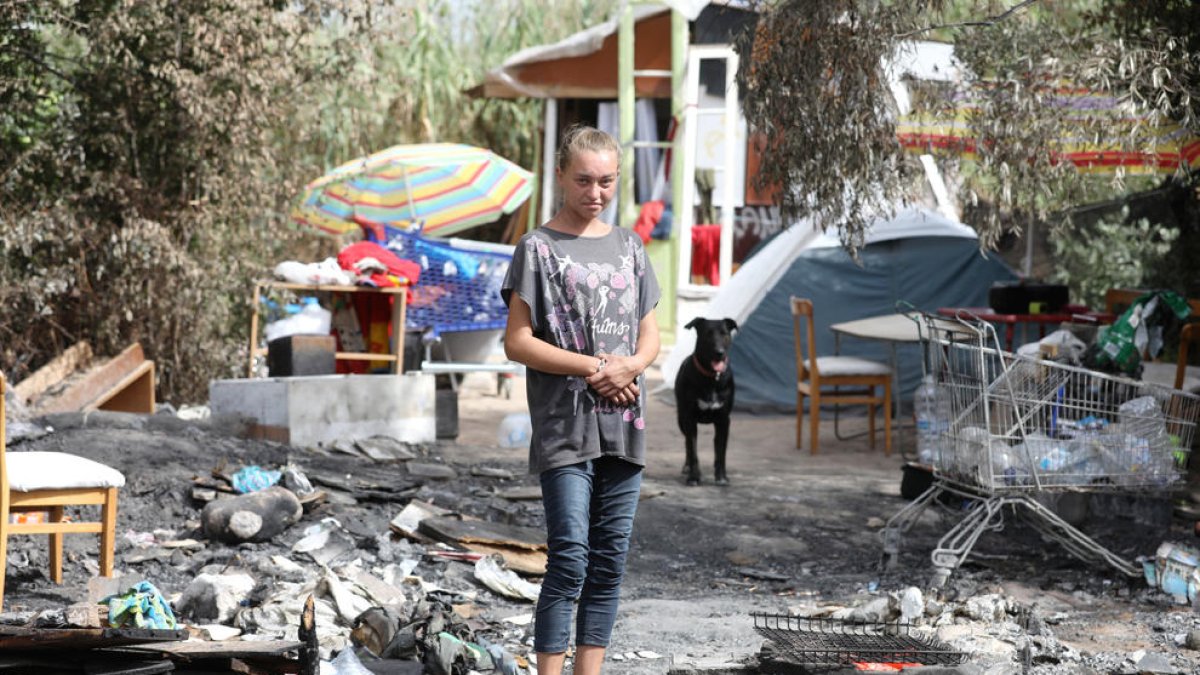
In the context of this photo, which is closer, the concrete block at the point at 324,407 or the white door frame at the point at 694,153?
the concrete block at the point at 324,407

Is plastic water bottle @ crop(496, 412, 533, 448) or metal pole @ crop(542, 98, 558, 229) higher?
metal pole @ crop(542, 98, 558, 229)

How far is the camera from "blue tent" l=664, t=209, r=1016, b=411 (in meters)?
12.6

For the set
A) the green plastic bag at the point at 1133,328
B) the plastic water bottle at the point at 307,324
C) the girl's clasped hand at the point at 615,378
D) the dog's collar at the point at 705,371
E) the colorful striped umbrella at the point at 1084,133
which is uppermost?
the colorful striped umbrella at the point at 1084,133

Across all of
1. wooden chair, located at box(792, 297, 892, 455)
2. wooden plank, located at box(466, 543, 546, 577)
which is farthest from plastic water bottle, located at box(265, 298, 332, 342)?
wooden plank, located at box(466, 543, 546, 577)

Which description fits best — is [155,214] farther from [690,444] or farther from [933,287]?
[933,287]

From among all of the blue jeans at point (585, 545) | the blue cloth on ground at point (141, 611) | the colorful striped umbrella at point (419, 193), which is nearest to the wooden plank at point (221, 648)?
the blue cloth on ground at point (141, 611)

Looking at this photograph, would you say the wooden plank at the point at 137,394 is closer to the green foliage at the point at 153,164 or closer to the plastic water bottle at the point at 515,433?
the green foliage at the point at 153,164

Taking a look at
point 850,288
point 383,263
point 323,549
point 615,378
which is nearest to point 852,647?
point 615,378

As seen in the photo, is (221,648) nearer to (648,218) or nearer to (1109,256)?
(648,218)

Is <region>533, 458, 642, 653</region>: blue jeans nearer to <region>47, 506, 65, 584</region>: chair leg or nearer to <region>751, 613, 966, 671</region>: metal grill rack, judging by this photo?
<region>751, 613, 966, 671</region>: metal grill rack

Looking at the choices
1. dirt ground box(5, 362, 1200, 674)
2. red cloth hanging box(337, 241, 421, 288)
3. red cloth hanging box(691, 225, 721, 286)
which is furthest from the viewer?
red cloth hanging box(691, 225, 721, 286)

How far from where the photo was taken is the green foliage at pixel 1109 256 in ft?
49.9

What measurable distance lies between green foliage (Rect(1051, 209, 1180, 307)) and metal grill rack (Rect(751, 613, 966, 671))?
10.9 metres

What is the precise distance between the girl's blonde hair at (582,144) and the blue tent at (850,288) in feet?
29.2
